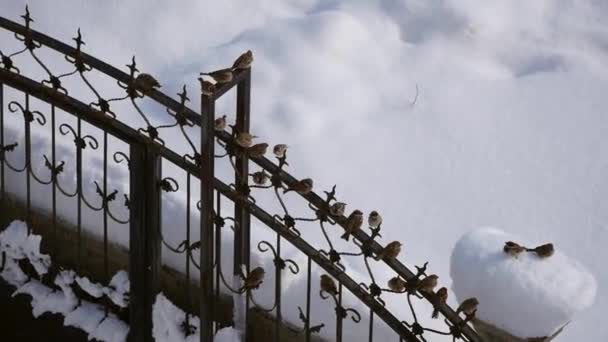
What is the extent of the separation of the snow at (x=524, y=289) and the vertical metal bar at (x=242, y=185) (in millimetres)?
723

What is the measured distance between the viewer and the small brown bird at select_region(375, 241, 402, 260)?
9.45 ft

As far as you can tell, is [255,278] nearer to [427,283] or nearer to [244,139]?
[244,139]

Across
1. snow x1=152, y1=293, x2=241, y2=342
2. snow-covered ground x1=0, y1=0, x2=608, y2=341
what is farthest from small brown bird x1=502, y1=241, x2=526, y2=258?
snow-covered ground x1=0, y1=0, x2=608, y2=341

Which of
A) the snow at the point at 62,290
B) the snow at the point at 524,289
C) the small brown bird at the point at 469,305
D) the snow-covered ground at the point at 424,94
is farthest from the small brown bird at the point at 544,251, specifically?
the snow-covered ground at the point at 424,94

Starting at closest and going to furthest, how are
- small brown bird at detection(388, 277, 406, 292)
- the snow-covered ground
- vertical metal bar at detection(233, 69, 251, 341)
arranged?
small brown bird at detection(388, 277, 406, 292)
vertical metal bar at detection(233, 69, 251, 341)
the snow-covered ground

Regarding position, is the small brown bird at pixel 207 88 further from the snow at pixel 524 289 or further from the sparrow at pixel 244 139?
the snow at pixel 524 289

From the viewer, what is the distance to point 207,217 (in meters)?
2.93

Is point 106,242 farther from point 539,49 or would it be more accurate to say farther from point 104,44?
point 539,49

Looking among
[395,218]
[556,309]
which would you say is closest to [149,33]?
[395,218]

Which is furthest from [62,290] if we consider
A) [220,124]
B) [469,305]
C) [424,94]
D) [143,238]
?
[424,94]

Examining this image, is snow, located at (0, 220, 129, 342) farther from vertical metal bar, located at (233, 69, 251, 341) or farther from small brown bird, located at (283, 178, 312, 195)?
small brown bird, located at (283, 178, 312, 195)

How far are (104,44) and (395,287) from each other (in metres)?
3.46

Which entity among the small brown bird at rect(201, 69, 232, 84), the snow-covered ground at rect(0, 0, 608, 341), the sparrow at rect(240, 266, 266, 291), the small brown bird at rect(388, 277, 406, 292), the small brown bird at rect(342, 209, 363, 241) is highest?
the snow-covered ground at rect(0, 0, 608, 341)

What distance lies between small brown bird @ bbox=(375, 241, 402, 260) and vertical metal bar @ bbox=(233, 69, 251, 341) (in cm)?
48
